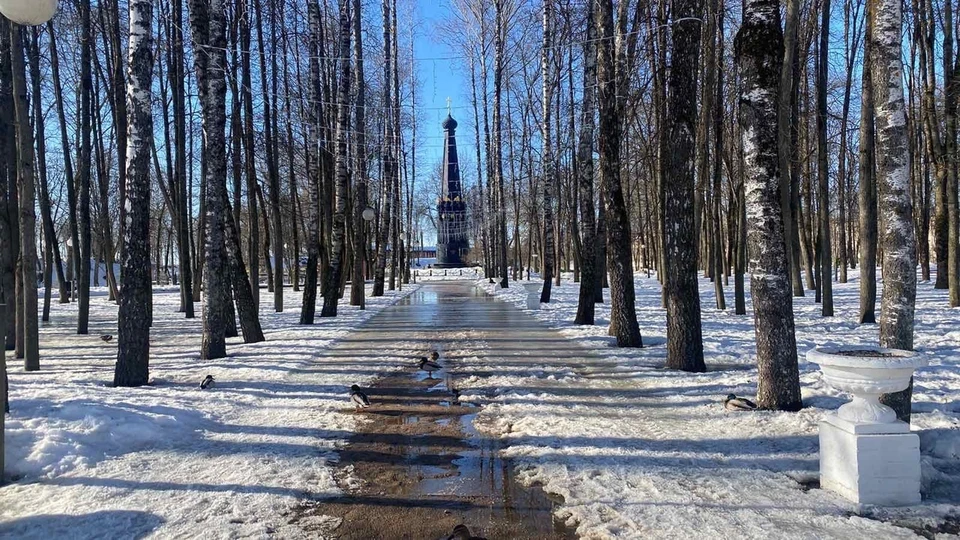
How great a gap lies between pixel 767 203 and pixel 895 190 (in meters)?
1.11

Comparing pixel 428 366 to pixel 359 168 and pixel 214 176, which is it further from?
pixel 359 168

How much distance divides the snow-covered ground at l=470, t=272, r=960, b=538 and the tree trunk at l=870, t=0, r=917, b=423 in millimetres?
967

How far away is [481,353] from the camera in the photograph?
1091cm

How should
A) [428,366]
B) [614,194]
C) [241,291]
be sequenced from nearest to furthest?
1. [428,366]
2. [614,194]
3. [241,291]

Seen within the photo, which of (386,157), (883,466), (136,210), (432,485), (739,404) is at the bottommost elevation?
(432,485)

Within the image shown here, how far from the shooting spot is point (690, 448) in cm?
534

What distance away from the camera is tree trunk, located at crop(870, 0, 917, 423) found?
17.1ft

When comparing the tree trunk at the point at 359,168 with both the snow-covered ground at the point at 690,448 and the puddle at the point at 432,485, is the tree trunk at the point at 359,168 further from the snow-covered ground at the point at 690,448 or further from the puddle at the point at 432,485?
the puddle at the point at 432,485

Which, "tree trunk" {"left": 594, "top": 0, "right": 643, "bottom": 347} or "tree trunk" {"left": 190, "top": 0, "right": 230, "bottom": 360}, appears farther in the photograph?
"tree trunk" {"left": 594, "top": 0, "right": 643, "bottom": 347}

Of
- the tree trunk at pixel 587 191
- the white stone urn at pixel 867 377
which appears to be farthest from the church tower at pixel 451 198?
Answer: the white stone urn at pixel 867 377

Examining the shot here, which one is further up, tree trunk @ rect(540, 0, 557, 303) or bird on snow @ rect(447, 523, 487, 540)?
tree trunk @ rect(540, 0, 557, 303)

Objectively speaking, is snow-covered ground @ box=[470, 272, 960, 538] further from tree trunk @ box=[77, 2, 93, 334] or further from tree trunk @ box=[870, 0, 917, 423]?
tree trunk @ box=[77, 2, 93, 334]

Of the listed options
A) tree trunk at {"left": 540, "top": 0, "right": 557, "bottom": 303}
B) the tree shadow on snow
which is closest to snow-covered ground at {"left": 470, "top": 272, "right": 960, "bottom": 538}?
the tree shadow on snow

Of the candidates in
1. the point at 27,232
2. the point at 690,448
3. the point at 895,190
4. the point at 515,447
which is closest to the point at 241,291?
the point at 27,232
